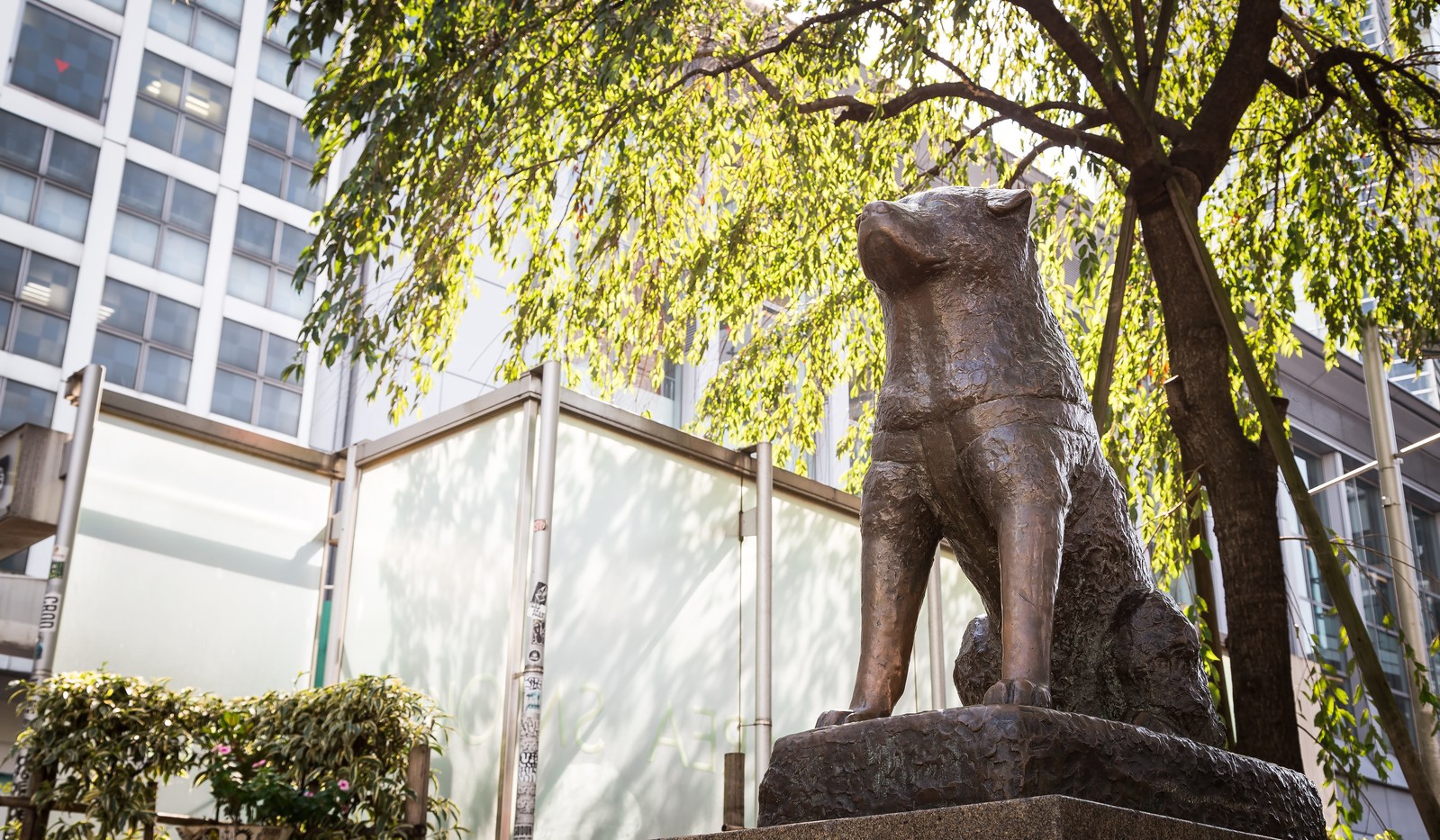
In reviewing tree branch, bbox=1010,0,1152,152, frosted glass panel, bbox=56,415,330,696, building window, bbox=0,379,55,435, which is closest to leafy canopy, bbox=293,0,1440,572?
tree branch, bbox=1010,0,1152,152

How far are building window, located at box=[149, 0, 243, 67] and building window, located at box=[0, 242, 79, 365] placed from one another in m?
3.58

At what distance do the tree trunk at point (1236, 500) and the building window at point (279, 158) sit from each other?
13.7 m

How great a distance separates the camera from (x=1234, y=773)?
2738mm

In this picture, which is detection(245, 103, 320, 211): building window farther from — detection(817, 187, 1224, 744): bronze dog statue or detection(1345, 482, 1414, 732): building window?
detection(817, 187, 1224, 744): bronze dog statue

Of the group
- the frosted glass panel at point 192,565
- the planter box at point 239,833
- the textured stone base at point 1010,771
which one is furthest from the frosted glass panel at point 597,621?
the textured stone base at point 1010,771

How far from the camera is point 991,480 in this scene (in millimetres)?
2783

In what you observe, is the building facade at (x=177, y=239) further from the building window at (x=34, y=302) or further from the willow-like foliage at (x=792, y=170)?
the willow-like foliage at (x=792, y=170)

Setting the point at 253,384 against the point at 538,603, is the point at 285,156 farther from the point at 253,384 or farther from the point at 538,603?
the point at 538,603

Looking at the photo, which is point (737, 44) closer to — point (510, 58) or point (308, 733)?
point (510, 58)

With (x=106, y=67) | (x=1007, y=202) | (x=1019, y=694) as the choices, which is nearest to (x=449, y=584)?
(x=1007, y=202)

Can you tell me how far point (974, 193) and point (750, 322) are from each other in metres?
7.13

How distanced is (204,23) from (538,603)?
45.0ft

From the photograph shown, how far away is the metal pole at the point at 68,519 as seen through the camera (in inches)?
257

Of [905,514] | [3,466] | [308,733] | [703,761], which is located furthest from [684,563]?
[905,514]
